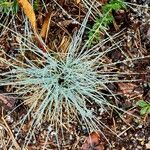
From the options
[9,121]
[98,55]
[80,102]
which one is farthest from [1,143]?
[98,55]

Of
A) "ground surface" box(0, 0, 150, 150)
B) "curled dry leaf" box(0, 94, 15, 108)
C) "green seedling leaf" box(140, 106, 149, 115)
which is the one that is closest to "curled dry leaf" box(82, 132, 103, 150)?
"ground surface" box(0, 0, 150, 150)

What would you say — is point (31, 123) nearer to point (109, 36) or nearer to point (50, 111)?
point (50, 111)

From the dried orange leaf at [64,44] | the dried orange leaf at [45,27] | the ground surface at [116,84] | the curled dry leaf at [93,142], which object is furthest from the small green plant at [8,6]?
the curled dry leaf at [93,142]

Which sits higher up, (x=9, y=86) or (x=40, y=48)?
(x=40, y=48)

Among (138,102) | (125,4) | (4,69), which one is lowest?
(138,102)

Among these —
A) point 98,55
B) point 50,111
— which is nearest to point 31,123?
point 50,111

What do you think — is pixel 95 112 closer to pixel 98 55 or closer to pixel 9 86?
pixel 98 55

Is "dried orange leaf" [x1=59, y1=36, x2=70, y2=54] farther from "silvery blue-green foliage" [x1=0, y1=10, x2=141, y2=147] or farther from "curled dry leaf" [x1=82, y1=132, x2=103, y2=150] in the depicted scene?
"curled dry leaf" [x1=82, y1=132, x2=103, y2=150]
